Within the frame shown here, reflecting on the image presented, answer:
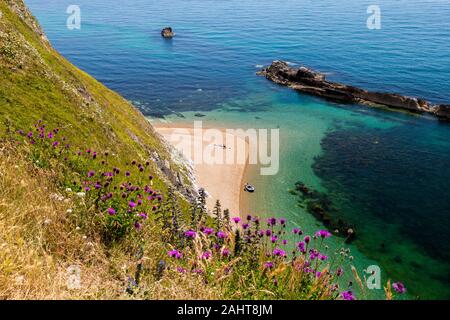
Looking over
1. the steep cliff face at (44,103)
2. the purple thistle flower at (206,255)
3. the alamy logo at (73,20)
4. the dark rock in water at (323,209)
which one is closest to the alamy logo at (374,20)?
the alamy logo at (73,20)

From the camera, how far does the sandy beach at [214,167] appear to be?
1420 inches

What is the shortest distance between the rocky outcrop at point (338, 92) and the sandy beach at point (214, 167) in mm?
29315

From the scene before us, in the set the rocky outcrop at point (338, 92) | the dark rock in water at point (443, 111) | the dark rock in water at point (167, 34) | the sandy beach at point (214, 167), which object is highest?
the dark rock in water at point (167, 34)

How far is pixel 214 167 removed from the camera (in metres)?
42.6

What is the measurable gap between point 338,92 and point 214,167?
4051 cm

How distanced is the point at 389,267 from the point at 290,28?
135001 mm

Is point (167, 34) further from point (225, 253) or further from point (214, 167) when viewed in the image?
point (225, 253)

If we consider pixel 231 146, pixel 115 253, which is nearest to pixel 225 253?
pixel 115 253

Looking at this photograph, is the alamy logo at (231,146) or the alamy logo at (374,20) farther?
the alamy logo at (374,20)

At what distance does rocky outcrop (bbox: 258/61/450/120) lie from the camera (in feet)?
211

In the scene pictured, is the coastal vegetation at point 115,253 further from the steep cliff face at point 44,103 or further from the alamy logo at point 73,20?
the alamy logo at point 73,20

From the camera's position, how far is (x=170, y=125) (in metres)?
57.3
